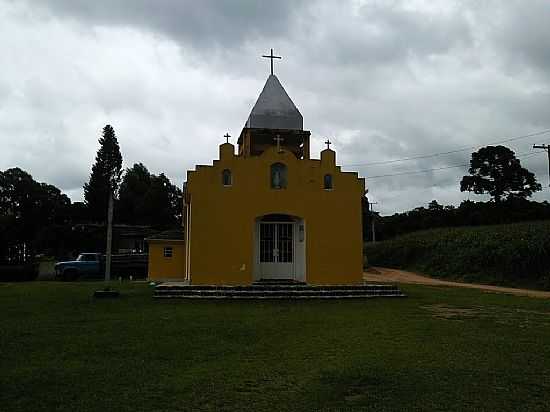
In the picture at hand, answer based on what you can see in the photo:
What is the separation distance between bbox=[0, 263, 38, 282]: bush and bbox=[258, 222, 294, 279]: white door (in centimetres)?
1784

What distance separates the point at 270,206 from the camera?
19125 millimetres

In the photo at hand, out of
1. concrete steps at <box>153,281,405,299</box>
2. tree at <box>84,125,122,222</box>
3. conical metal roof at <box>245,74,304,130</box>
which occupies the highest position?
tree at <box>84,125,122,222</box>

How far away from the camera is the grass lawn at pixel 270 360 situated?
5820mm

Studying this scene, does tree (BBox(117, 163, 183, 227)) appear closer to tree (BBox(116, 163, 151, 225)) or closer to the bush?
tree (BBox(116, 163, 151, 225))

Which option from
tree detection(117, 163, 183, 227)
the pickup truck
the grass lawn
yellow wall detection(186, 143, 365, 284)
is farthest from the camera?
tree detection(117, 163, 183, 227)

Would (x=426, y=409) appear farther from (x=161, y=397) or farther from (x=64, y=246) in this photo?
(x=64, y=246)

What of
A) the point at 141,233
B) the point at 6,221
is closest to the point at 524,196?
the point at 141,233

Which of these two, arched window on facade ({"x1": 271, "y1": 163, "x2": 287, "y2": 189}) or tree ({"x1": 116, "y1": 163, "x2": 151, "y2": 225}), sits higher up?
tree ({"x1": 116, "y1": 163, "x2": 151, "y2": 225})

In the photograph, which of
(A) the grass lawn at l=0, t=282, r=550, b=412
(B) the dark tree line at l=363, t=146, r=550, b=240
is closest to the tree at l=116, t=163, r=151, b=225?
(B) the dark tree line at l=363, t=146, r=550, b=240

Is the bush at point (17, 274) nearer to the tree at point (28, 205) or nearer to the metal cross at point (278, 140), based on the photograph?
the metal cross at point (278, 140)

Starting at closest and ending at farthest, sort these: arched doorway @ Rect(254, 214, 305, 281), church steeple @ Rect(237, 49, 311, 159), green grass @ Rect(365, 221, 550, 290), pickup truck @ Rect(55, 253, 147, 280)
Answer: arched doorway @ Rect(254, 214, 305, 281) < church steeple @ Rect(237, 49, 311, 159) < green grass @ Rect(365, 221, 550, 290) < pickup truck @ Rect(55, 253, 147, 280)

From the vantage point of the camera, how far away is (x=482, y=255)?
32719 millimetres

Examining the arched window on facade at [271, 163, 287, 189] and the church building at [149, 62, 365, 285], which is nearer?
the church building at [149, 62, 365, 285]

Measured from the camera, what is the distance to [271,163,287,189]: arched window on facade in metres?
19.4
